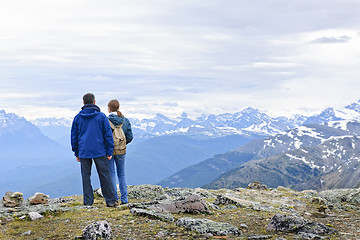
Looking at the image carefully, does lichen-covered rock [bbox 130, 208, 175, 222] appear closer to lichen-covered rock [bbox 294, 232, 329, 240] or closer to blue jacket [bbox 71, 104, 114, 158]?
blue jacket [bbox 71, 104, 114, 158]

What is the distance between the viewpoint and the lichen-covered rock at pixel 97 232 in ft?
30.3

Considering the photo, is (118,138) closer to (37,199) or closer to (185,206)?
(185,206)

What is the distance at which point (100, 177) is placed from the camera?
15.3 meters

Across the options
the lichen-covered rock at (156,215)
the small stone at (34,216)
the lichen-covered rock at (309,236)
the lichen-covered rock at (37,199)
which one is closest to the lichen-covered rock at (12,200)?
the lichen-covered rock at (37,199)

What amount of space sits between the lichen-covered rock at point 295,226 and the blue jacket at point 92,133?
8.02 metres

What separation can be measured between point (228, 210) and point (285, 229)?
4483 mm

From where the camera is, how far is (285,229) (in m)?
10.3

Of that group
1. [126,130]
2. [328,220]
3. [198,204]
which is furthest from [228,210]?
[126,130]

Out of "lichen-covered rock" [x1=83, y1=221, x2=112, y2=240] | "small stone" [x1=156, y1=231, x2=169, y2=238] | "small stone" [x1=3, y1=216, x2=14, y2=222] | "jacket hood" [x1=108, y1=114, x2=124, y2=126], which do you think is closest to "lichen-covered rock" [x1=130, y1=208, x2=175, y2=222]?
"small stone" [x1=156, y1=231, x2=169, y2=238]

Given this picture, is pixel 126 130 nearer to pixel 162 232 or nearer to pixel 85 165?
pixel 85 165

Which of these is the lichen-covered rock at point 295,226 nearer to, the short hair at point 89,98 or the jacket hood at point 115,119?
the jacket hood at point 115,119

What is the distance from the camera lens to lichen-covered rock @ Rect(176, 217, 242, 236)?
32.8ft

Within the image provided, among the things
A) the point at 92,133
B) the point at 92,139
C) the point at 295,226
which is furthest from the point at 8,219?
the point at 295,226

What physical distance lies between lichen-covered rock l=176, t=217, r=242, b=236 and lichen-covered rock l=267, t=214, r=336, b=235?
133 cm
